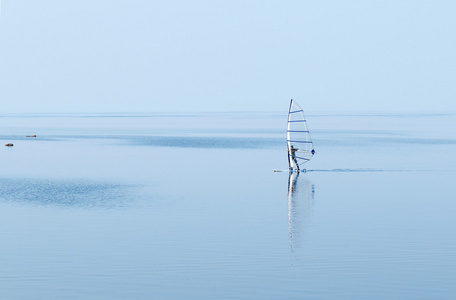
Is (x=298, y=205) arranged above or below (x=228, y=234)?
below

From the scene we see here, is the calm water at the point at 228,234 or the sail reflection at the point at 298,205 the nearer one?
the calm water at the point at 228,234

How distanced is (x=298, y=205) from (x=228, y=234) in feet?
50.9

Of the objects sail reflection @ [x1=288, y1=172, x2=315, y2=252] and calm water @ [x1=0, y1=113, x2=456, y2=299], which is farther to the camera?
sail reflection @ [x1=288, y1=172, x2=315, y2=252]

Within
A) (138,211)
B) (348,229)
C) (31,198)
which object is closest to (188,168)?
(31,198)

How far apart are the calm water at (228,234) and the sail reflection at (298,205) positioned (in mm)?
106

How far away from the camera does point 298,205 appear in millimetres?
56719

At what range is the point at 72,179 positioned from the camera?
7762 cm

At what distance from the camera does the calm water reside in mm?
30547

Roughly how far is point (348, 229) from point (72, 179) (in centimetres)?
4091

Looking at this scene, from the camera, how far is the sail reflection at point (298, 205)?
141ft

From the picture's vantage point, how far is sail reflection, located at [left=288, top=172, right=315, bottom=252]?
4286 cm

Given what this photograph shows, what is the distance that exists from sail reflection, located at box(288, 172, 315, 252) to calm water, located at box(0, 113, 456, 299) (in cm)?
11

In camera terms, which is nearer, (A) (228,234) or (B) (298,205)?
(A) (228,234)

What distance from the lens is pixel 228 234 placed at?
42188mm
